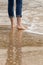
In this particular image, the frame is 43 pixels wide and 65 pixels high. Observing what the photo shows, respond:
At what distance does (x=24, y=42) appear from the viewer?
13.4ft

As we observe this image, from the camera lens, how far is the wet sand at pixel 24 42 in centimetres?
347

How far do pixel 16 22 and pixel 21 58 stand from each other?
1481 millimetres

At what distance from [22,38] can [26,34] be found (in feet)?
0.68

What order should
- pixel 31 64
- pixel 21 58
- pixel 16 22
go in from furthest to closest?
pixel 16 22, pixel 21 58, pixel 31 64

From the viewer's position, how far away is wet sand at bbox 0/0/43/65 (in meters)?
3.47

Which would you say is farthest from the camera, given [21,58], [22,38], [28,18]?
[28,18]

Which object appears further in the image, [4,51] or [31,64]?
[4,51]

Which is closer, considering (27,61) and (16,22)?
(27,61)

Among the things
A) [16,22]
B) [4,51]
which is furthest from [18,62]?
[16,22]

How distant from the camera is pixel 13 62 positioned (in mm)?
3387

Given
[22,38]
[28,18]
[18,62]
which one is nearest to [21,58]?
[18,62]

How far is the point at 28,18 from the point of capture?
5.50 m

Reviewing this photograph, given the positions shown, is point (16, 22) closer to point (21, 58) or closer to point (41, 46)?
point (41, 46)

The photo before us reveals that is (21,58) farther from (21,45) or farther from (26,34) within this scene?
(26,34)
